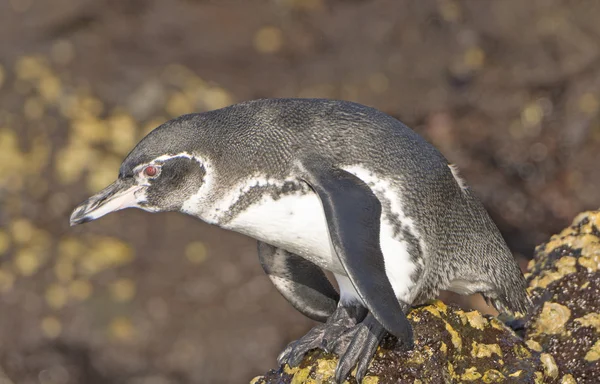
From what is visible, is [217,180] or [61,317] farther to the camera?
[61,317]

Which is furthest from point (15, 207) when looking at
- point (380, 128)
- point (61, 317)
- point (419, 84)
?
point (380, 128)

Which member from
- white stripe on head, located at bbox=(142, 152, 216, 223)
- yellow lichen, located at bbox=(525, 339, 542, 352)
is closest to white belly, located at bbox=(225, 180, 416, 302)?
white stripe on head, located at bbox=(142, 152, 216, 223)

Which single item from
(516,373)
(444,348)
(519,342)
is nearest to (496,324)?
(519,342)

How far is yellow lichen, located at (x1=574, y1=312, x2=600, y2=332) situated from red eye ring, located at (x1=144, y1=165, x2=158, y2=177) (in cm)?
156

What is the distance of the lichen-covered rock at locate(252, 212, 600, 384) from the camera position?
2.70 m

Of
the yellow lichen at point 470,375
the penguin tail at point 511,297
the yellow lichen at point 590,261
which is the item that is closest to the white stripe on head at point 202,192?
the yellow lichen at point 470,375

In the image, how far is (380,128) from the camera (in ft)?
9.20

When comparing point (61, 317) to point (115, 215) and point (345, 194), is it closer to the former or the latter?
point (115, 215)

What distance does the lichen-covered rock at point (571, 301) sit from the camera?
302 cm

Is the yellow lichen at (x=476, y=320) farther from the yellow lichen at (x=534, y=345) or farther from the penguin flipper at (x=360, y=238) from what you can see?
the penguin flipper at (x=360, y=238)

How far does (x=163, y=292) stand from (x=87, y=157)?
3.54 ft

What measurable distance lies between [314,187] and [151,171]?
510 mm

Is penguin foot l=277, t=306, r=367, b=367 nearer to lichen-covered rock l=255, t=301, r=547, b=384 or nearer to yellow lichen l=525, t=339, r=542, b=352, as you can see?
lichen-covered rock l=255, t=301, r=547, b=384

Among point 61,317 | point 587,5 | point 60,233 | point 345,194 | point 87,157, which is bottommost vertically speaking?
point 61,317
